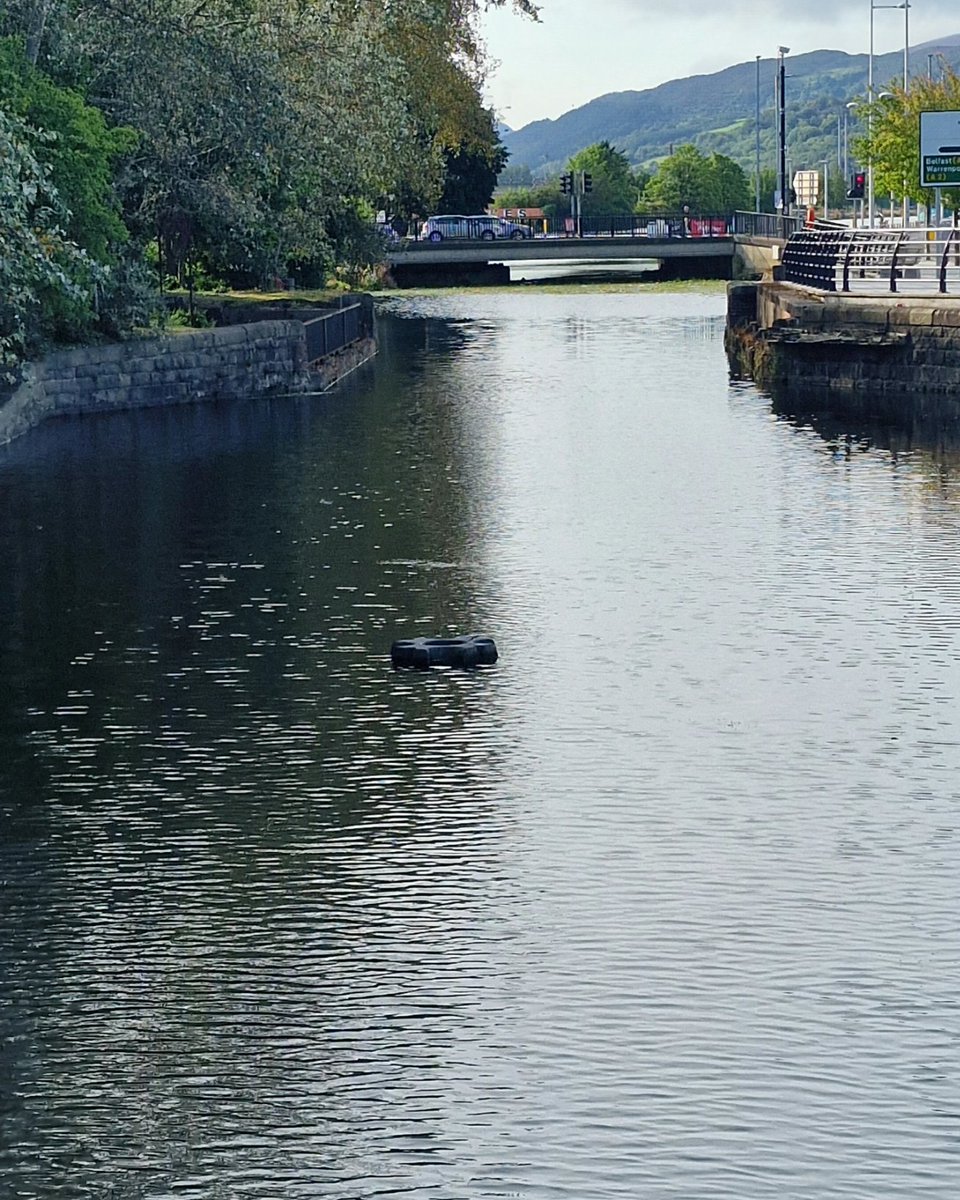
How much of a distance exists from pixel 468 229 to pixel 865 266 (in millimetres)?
64444

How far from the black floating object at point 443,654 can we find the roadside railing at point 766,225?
62.5 metres

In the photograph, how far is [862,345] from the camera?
3888 cm

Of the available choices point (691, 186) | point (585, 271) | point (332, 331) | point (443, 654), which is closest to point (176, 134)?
point (332, 331)

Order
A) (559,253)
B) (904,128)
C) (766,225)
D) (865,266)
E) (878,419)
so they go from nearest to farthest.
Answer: (878,419) < (865,266) < (904,128) < (766,225) < (559,253)

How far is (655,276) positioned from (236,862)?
9679cm

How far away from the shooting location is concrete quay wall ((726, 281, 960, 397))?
37.9 m

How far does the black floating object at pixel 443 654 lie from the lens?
50.6 ft

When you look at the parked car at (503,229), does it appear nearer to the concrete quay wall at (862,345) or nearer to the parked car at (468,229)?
the parked car at (468,229)

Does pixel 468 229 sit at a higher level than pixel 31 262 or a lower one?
lower

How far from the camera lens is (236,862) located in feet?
34.7

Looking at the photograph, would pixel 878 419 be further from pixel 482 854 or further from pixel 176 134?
pixel 482 854

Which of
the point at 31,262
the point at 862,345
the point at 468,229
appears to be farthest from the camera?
the point at 468,229

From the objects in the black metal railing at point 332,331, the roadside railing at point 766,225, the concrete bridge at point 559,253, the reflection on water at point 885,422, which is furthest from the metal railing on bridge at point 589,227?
the reflection on water at point 885,422

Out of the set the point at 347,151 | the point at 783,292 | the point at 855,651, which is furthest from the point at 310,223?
the point at 855,651
